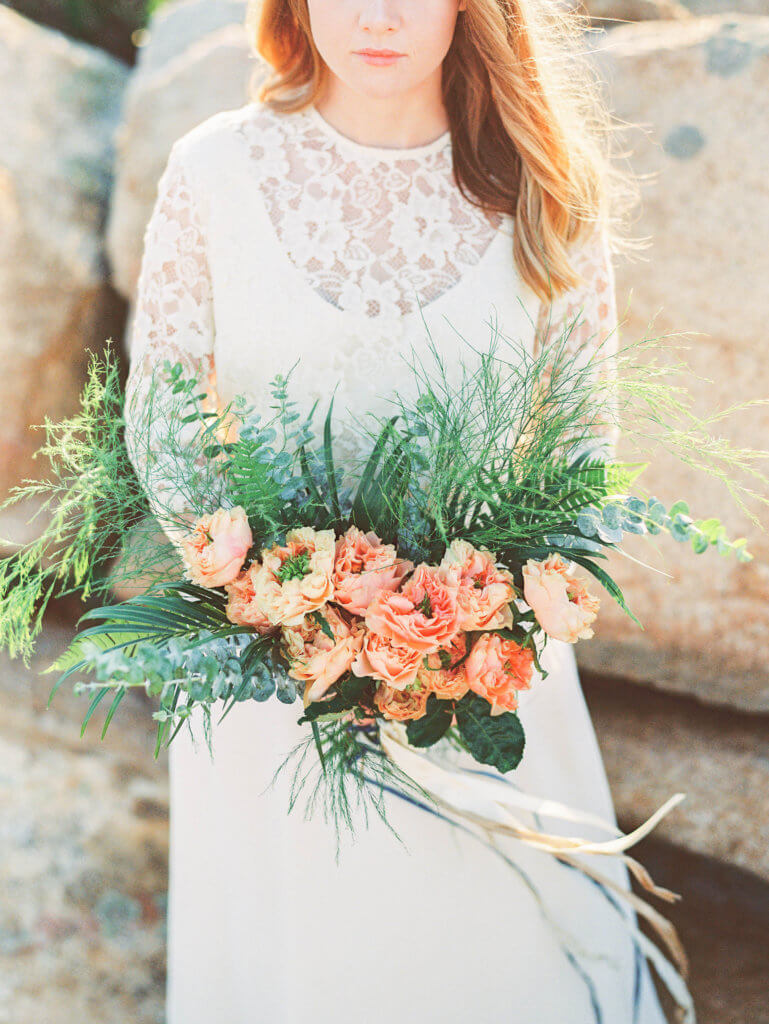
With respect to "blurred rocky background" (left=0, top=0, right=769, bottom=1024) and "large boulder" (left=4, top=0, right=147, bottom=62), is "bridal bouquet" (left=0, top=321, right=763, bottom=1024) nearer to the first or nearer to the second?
"blurred rocky background" (left=0, top=0, right=769, bottom=1024)

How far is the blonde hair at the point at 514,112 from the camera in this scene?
131cm

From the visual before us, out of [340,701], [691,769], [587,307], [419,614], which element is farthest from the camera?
[691,769]

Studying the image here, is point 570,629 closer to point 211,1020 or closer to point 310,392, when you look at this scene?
point 310,392

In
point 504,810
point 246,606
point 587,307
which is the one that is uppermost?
point 587,307

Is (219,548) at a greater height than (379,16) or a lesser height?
lesser

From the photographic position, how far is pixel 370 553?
0.99m

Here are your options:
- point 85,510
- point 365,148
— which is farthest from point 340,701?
point 365,148

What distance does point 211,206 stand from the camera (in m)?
1.29

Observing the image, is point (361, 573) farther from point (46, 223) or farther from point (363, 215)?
point (46, 223)

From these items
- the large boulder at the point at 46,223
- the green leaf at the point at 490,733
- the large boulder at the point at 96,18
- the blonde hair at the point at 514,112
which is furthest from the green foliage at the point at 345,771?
the large boulder at the point at 96,18

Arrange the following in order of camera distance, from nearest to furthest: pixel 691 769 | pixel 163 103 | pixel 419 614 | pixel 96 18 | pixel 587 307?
pixel 419 614 → pixel 587 307 → pixel 691 769 → pixel 163 103 → pixel 96 18

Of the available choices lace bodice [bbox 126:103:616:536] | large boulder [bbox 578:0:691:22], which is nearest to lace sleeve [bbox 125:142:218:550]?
lace bodice [bbox 126:103:616:536]

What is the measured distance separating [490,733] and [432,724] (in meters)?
0.08

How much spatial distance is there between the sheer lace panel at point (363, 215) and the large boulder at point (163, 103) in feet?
3.64
